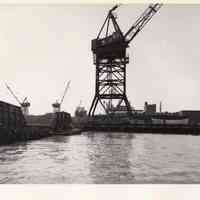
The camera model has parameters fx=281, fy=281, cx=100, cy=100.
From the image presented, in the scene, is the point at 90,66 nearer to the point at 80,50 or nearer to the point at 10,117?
the point at 80,50

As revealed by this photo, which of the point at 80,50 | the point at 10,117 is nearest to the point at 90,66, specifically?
the point at 80,50

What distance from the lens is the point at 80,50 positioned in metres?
6.13

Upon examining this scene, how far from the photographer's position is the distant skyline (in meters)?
5.46

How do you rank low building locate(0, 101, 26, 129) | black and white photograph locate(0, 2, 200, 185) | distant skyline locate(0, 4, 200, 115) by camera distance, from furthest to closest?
1. low building locate(0, 101, 26, 129)
2. distant skyline locate(0, 4, 200, 115)
3. black and white photograph locate(0, 2, 200, 185)

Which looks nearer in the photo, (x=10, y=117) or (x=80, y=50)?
(x=80, y=50)

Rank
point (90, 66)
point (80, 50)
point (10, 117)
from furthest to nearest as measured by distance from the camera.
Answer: point (10, 117), point (90, 66), point (80, 50)

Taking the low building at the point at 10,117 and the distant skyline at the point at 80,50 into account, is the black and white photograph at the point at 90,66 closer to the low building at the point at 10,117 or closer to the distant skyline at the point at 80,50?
the distant skyline at the point at 80,50

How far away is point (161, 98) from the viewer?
6.27m

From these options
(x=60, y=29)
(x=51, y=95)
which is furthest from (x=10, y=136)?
(x=60, y=29)

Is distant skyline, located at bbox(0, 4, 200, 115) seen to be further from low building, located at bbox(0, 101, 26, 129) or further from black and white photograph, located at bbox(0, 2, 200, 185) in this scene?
low building, located at bbox(0, 101, 26, 129)

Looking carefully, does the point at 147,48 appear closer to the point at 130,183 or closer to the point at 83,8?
the point at 83,8

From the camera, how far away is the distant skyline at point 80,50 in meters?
5.46

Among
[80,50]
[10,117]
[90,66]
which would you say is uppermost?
[80,50]

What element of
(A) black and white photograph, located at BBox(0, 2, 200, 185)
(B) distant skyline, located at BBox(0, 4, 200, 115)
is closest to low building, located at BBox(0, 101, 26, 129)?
(A) black and white photograph, located at BBox(0, 2, 200, 185)
